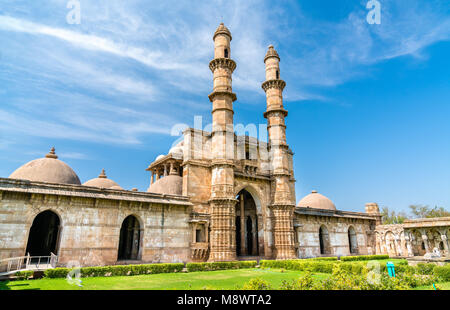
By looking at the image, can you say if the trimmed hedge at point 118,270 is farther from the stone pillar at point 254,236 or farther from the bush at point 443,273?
the bush at point 443,273

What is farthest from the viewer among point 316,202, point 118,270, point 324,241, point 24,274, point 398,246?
point 316,202

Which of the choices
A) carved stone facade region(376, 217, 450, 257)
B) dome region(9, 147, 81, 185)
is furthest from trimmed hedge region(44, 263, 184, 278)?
carved stone facade region(376, 217, 450, 257)

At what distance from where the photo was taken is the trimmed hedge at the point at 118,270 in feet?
49.8

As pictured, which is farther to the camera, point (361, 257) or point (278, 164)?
point (278, 164)

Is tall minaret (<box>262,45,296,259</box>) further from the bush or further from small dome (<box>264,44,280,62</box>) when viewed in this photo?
the bush

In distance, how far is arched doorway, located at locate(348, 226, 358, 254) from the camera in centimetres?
3653

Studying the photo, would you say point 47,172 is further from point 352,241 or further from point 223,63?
point 352,241

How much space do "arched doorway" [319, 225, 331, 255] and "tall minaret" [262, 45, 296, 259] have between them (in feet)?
21.3

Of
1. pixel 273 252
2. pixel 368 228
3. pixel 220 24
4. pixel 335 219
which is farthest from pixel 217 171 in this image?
pixel 368 228

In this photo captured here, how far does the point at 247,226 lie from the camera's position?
3167cm

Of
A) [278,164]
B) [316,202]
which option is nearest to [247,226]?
[278,164]

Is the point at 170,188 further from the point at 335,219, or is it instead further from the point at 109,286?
the point at 335,219

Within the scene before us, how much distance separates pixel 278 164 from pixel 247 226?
7.83 metres
